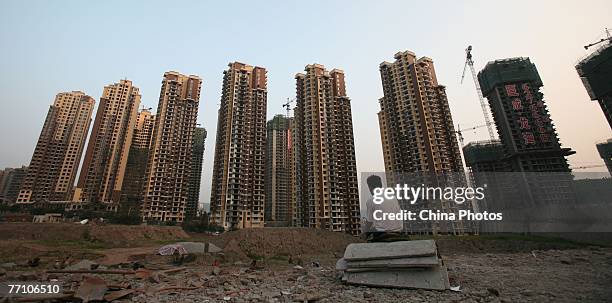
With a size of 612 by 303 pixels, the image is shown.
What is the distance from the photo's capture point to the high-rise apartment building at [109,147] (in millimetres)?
63312

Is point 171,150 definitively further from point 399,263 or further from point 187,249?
point 399,263

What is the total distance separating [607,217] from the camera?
3653 centimetres

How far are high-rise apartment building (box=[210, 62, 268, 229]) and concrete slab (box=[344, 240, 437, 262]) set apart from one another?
4330cm

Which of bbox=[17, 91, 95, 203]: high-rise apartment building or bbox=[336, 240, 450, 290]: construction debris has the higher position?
bbox=[17, 91, 95, 203]: high-rise apartment building

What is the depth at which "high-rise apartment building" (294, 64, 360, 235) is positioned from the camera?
46.2 metres

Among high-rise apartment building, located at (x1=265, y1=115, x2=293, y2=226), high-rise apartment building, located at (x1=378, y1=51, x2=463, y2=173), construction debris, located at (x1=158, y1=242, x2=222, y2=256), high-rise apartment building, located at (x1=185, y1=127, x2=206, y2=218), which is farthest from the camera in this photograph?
high-rise apartment building, located at (x1=265, y1=115, x2=293, y2=226)

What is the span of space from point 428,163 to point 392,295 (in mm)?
47199

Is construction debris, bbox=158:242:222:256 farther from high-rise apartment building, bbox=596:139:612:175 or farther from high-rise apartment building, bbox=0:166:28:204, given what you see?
high-rise apartment building, bbox=0:166:28:204

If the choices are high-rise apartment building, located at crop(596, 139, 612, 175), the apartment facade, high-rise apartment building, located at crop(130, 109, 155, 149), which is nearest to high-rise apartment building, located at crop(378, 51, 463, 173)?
the apartment facade

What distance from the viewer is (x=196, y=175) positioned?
74438 mm

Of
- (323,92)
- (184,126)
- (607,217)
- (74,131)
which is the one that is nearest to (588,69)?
(607,217)

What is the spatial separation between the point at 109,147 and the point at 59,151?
1568 cm

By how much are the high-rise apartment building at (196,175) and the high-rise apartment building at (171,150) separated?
529 cm

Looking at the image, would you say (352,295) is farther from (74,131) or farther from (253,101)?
(74,131)
